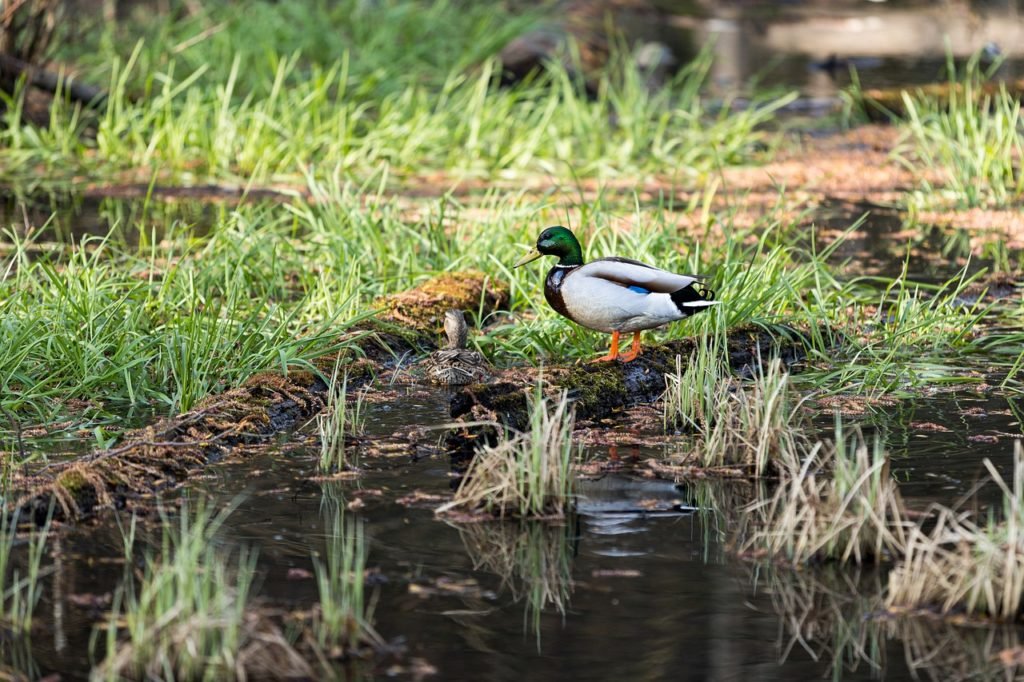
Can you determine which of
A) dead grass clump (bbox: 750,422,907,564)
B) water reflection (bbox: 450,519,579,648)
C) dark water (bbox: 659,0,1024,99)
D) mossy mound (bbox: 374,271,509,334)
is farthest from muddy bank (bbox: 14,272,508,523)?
dark water (bbox: 659,0,1024,99)

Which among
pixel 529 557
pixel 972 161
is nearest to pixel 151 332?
pixel 529 557

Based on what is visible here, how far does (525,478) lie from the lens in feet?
16.8

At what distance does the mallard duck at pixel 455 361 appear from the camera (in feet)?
21.6

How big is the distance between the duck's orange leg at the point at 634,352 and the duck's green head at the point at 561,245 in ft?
1.36

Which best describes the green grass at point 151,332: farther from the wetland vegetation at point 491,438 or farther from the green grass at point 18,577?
the green grass at point 18,577

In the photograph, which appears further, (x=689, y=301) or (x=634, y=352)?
(x=634, y=352)

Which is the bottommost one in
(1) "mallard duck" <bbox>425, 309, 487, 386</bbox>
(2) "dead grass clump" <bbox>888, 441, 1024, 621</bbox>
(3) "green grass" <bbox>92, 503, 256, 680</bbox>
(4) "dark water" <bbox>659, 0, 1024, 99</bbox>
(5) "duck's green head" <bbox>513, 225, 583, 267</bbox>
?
(3) "green grass" <bbox>92, 503, 256, 680</bbox>

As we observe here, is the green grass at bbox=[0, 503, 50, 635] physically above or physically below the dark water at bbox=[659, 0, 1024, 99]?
below

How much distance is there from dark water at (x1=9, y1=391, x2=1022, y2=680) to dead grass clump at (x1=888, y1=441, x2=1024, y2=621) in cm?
9

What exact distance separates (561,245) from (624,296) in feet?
1.83

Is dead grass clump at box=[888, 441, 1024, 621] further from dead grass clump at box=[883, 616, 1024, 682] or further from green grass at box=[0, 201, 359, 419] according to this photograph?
green grass at box=[0, 201, 359, 419]

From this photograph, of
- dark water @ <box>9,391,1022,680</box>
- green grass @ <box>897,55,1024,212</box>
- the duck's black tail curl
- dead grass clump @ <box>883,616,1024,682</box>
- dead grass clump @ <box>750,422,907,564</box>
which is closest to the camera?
dead grass clump @ <box>883,616,1024,682</box>

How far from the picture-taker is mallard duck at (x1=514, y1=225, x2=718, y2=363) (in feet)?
20.3

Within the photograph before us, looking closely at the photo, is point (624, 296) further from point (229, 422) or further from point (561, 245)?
point (229, 422)
